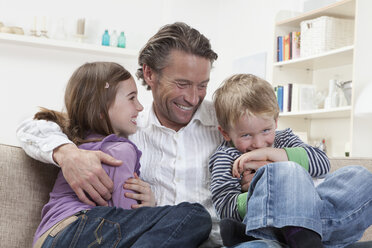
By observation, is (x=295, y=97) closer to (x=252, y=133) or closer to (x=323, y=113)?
(x=323, y=113)

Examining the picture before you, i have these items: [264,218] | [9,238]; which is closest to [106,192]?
[9,238]

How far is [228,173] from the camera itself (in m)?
1.54

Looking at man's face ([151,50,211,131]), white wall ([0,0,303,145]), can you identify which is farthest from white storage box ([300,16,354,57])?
man's face ([151,50,211,131])

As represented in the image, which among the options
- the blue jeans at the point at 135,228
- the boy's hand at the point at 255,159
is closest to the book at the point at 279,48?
the boy's hand at the point at 255,159

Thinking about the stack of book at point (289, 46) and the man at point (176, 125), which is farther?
the stack of book at point (289, 46)

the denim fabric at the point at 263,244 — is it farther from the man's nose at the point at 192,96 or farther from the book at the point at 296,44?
the book at the point at 296,44

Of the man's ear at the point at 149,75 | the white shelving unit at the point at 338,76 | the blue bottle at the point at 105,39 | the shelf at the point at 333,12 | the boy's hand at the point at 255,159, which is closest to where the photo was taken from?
the boy's hand at the point at 255,159

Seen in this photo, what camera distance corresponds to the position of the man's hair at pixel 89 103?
1587 millimetres

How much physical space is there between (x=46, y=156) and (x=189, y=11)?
4.64 metres

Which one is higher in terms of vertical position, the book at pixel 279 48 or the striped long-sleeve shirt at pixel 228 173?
the book at pixel 279 48

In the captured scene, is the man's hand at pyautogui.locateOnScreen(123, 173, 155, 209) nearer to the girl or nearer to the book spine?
the girl

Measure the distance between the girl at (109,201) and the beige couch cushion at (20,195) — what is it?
0.09 meters

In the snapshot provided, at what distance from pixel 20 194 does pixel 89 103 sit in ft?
1.20

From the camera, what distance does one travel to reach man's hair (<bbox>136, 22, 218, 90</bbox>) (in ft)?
6.20
